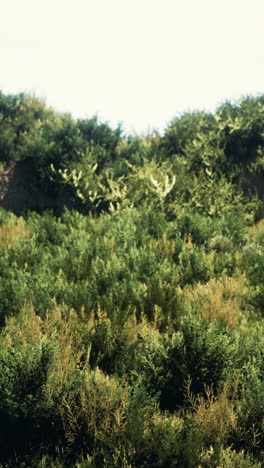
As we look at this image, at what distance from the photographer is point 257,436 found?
321cm

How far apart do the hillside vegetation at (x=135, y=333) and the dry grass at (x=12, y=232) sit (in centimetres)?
5

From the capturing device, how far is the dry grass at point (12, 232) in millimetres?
8289

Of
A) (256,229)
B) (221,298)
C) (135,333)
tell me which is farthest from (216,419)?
(256,229)

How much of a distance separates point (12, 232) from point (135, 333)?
5413 millimetres

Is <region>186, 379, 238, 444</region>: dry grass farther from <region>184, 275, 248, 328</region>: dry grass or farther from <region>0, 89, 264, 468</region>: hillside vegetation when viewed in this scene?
<region>184, 275, 248, 328</region>: dry grass

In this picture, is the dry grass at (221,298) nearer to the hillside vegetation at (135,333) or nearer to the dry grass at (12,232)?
the hillside vegetation at (135,333)

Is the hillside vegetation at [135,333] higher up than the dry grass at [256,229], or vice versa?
the dry grass at [256,229]

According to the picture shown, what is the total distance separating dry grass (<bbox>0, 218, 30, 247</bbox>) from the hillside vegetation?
48 mm

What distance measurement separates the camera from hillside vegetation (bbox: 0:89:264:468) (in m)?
3.17

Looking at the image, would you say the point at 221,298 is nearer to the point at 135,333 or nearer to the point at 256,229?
the point at 135,333

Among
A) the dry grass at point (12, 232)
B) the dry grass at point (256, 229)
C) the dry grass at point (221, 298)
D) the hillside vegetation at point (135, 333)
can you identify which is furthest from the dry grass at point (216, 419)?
the dry grass at point (256, 229)

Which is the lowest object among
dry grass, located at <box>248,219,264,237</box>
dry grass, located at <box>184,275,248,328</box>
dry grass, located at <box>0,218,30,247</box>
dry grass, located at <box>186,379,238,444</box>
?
dry grass, located at <box>186,379,238,444</box>

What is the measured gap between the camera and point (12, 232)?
352 inches

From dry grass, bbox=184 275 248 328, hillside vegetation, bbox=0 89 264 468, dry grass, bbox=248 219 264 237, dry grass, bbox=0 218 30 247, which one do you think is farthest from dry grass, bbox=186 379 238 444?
dry grass, bbox=248 219 264 237
